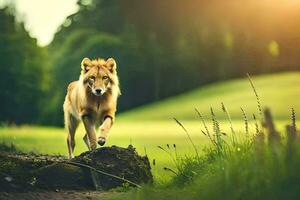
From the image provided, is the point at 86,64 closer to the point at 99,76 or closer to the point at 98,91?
the point at 99,76

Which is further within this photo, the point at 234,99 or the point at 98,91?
the point at 234,99

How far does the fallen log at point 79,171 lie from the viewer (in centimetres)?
820

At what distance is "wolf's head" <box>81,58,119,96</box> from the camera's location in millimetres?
11252

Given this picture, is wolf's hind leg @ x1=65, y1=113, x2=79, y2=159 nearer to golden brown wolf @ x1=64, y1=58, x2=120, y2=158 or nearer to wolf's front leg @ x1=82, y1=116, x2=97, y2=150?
golden brown wolf @ x1=64, y1=58, x2=120, y2=158

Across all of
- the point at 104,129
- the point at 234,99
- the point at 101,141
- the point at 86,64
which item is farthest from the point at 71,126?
the point at 234,99

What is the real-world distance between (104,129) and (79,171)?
1.69 meters

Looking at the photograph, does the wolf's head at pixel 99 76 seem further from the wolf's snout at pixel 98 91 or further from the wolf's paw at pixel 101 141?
the wolf's paw at pixel 101 141

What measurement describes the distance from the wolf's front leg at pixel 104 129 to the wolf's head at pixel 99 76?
0.47m

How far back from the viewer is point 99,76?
11312 millimetres

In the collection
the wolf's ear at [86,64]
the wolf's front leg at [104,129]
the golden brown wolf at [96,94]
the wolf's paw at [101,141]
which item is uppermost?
the wolf's ear at [86,64]

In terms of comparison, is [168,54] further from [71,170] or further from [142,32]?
[71,170]

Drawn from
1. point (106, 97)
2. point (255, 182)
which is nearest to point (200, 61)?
point (106, 97)

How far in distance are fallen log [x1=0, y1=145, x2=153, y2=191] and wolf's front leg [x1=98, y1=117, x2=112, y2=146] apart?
1.95 feet

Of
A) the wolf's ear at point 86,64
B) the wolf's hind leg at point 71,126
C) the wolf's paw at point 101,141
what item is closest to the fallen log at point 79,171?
the wolf's paw at point 101,141
